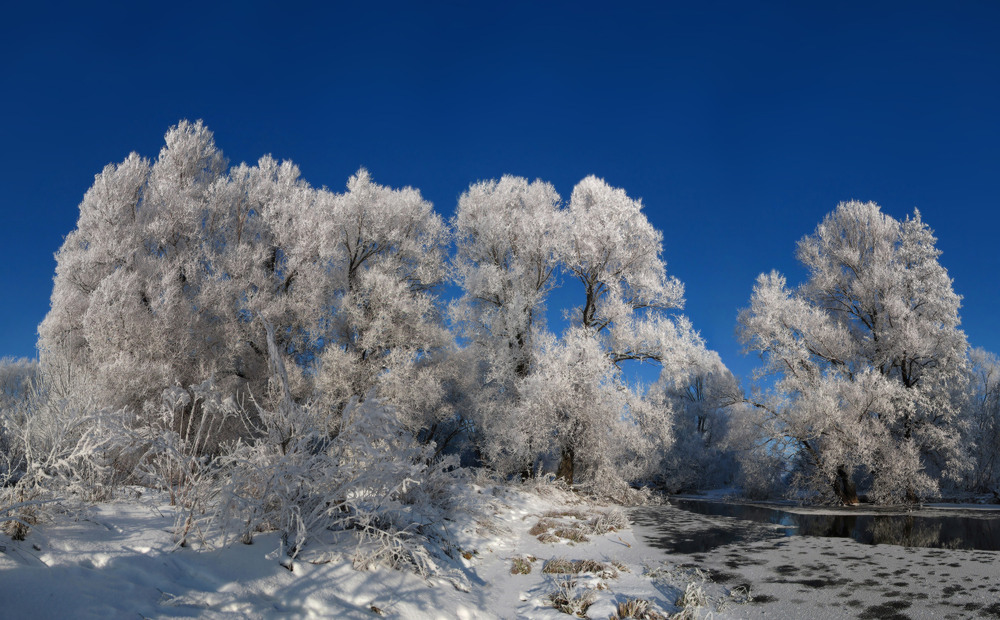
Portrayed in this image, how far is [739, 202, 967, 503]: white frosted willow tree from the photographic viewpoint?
52.9 ft

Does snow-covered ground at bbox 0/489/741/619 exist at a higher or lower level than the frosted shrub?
lower

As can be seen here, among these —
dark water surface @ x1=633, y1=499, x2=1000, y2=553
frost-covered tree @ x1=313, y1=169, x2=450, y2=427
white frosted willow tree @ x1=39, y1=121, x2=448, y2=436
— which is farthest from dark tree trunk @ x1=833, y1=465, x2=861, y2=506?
white frosted willow tree @ x1=39, y1=121, x2=448, y2=436

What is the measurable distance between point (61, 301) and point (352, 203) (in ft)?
29.6

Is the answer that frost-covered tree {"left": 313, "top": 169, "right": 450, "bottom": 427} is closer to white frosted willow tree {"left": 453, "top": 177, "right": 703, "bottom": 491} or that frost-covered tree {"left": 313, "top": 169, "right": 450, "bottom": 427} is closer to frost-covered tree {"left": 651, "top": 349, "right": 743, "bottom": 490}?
white frosted willow tree {"left": 453, "top": 177, "right": 703, "bottom": 491}

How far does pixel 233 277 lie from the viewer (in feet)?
53.8

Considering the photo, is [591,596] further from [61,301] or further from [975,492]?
[975,492]

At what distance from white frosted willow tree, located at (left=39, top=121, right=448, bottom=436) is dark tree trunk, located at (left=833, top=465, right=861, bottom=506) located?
14286 mm

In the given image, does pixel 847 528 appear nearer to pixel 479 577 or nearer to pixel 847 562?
pixel 847 562

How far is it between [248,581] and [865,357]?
20.9m

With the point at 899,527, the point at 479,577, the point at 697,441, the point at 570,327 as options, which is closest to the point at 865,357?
the point at 899,527

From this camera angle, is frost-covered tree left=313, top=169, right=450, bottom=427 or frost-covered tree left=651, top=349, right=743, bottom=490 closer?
frost-covered tree left=313, top=169, right=450, bottom=427

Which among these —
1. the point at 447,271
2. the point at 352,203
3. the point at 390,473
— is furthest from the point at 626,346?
the point at 390,473

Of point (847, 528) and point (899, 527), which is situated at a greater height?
point (899, 527)

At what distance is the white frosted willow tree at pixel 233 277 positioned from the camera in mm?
14273
